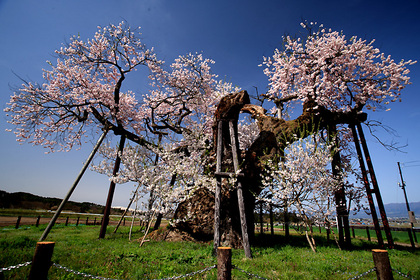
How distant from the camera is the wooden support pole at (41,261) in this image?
8.93 ft

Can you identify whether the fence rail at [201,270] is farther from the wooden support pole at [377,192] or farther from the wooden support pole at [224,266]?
the wooden support pole at [377,192]

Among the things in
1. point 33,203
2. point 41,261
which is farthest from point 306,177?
point 33,203

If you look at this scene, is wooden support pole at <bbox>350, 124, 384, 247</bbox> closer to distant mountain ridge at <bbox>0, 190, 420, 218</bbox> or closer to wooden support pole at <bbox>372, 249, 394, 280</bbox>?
wooden support pole at <bbox>372, 249, 394, 280</bbox>

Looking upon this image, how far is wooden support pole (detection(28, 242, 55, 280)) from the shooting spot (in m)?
2.72

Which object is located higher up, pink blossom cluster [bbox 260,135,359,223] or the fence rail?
pink blossom cluster [bbox 260,135,359,223]

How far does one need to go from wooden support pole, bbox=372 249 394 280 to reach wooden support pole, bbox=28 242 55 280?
603 centimetres

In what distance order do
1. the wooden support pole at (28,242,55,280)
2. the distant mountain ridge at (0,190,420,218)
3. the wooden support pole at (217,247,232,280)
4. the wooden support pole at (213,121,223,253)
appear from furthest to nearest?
the distant mountain ridge at (0,190,420,218)
the wooden support pole at (213,121,223,253)
the wooden support pole at (217,247,232,280)
the wooden support pole at (28,242,55,280)

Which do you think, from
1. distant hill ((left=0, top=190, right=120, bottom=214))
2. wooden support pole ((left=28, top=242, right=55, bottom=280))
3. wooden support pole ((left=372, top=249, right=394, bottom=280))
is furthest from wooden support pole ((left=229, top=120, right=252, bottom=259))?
distant hill ((left=0, top=190, right=120, bottom=214))

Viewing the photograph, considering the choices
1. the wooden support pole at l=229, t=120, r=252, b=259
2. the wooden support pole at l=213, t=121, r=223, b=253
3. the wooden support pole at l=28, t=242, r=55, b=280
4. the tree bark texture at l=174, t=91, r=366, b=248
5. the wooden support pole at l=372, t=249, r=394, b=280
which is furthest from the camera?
the tree bark texture at l=174, t=91, r=366, b=248

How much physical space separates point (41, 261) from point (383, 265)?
6.36 meters

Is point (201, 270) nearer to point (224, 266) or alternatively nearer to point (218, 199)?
point (224, 266)

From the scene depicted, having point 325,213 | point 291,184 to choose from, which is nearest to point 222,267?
point 291,184

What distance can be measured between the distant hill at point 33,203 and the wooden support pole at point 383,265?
157ft

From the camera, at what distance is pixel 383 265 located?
380cm
